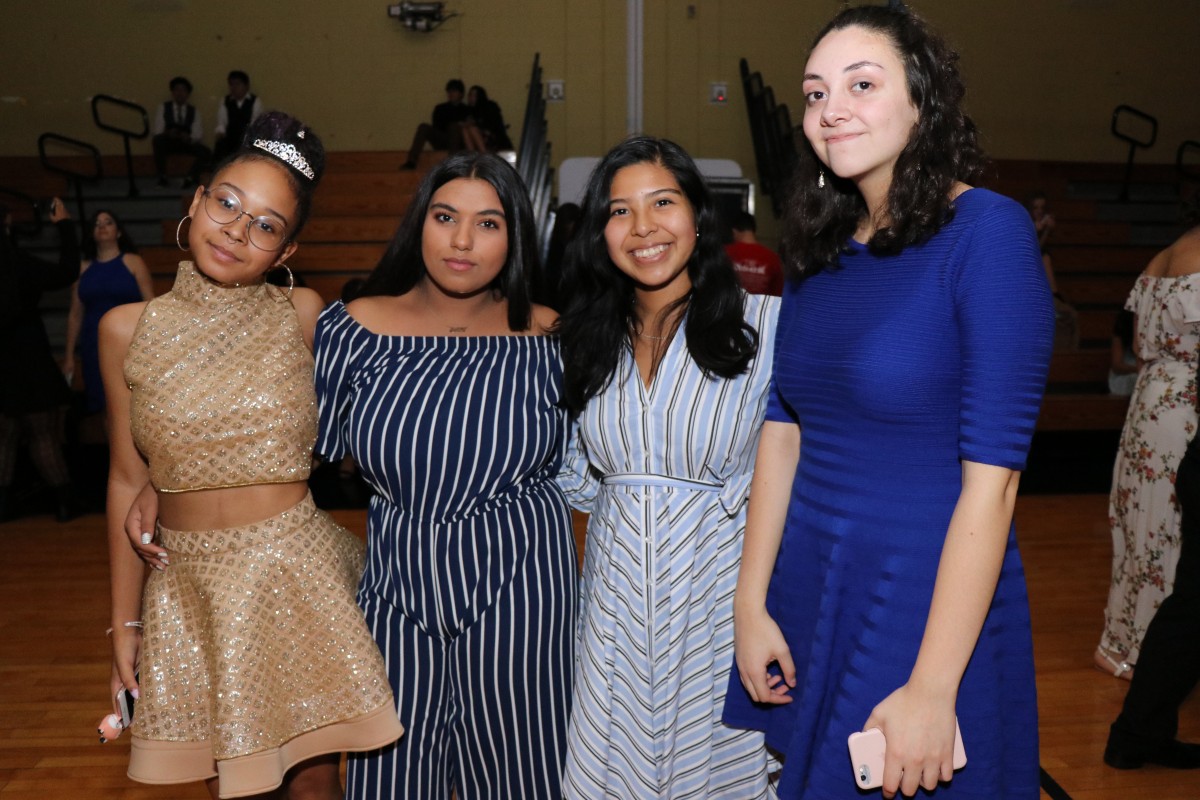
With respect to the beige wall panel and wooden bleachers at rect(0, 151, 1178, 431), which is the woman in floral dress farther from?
the beige wall panel

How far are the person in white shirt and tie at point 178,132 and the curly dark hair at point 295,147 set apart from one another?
30.0 feet

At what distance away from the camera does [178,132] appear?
33.9 feet

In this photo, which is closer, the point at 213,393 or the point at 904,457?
the point at 904,457

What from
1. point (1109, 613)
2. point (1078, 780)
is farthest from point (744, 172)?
point (1078, 780)

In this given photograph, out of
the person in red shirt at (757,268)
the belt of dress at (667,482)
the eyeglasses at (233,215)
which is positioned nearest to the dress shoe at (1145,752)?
the belt of dress at (667,482)

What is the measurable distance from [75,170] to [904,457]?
1134 centimetres

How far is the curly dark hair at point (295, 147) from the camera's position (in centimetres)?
178

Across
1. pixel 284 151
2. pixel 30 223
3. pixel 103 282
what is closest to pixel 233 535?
pixel 284 151

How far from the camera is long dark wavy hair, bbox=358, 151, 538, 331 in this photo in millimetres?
2000

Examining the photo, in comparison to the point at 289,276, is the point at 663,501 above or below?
below

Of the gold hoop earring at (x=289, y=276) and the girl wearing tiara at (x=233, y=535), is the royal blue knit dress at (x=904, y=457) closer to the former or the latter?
the girl wearing tiara at (x=233, y=535)

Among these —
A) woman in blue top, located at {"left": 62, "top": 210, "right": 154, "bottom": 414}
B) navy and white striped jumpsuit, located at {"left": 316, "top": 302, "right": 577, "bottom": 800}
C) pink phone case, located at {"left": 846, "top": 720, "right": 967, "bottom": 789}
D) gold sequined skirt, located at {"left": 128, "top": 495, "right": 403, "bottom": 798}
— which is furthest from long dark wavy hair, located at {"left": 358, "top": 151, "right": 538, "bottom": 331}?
woman in blue top, located at {"left": 62, "top": 210, "right": 154, "bottom": 414}

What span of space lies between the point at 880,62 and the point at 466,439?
Answer: 981 mm

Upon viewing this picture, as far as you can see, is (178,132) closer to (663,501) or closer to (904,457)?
(663,501)
